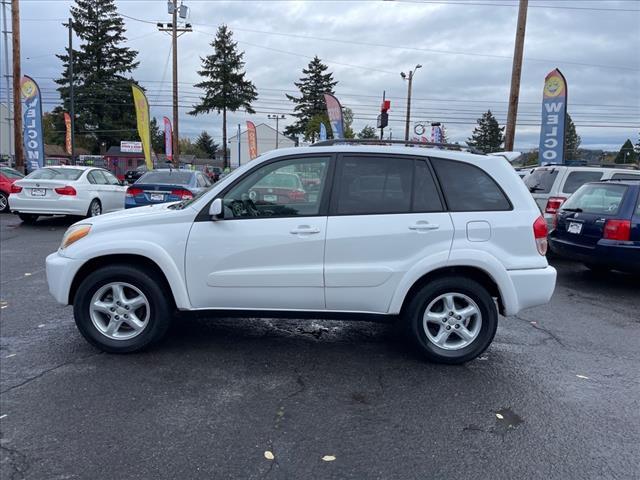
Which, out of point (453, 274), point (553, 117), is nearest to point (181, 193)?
point (453, 274)

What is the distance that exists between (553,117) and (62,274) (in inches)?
601

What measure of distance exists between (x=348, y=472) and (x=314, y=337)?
7.12 feet

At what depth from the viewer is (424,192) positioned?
4207 millimetres

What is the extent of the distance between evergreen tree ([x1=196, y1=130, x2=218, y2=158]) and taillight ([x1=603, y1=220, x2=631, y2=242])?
12139 cm

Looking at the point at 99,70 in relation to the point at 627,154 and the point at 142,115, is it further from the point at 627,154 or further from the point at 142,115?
the point at 627,154

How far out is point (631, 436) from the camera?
3.21 meters

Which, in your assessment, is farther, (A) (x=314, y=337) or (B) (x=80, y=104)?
(B) (x=80, y=104)

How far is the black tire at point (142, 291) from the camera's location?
4.18 metres

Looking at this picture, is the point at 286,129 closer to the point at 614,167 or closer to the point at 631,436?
the point at 614,167

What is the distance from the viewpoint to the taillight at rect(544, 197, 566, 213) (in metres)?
9.15

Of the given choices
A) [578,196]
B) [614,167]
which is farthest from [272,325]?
[614,167]

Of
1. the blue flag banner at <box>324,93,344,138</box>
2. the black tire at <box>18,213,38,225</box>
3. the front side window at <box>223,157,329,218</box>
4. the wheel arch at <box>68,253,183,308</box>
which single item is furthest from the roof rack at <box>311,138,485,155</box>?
the blue flag banner at <box>324,93,344,138</box>

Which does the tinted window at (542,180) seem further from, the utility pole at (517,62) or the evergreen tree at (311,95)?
the evergreen tree at (311,95)

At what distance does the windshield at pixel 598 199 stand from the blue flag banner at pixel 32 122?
18.7m
